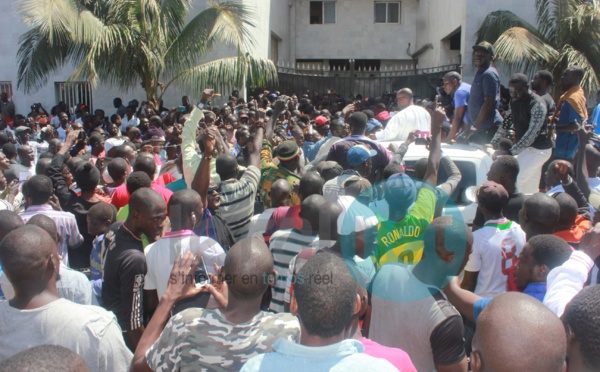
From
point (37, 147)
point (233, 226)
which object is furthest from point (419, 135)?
point (37, 147)

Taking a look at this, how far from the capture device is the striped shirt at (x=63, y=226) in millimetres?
4398

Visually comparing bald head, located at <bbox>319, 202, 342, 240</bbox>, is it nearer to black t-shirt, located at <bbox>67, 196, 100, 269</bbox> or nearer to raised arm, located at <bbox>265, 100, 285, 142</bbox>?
black t-shirt, located at <bbox>67, 196, 100, 269</bbox>

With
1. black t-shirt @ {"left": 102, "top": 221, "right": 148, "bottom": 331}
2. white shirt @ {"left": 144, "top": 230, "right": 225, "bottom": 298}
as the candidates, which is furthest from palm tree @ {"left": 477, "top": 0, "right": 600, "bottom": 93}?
black t-shirt @ {"left": 102, "top": 221, "right": 148, "bottom": 331}

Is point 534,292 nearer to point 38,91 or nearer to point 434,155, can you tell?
point 434,155

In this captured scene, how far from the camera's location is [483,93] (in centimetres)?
690

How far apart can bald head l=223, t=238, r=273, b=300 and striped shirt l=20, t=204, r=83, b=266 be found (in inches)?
94.1

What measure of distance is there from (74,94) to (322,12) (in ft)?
37.2

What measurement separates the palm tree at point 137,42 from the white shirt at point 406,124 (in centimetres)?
684

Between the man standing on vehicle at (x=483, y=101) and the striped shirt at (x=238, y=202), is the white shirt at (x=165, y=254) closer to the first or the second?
the striped shirt at (x=238, y=202)

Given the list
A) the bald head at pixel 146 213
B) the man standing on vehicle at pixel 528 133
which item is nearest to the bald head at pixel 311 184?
the bald head at pixel 146 213

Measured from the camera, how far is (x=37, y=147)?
31.9 feet

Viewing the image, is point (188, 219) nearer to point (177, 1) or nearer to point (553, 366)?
point (553, 366)

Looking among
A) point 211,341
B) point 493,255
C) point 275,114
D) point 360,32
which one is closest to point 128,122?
point 275,114

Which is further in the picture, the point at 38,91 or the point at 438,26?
the point at 438,26
